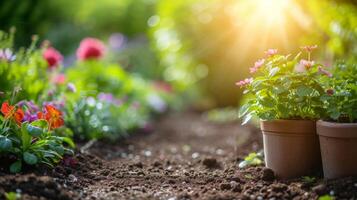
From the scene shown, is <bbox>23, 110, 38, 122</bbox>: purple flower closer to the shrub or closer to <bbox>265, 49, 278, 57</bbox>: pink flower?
<bbox>265, 49, 278, 57</bbox>: pink flower

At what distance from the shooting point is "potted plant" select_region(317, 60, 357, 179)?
245 cm

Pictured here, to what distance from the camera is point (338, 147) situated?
250 cm

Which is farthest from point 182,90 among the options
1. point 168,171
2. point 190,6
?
point 168,171

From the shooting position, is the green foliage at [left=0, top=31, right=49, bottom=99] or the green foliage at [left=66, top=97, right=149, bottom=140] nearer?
the green foliage at [left=0, top=31, right=49, bottom=99]

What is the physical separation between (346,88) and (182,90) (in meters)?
7.32

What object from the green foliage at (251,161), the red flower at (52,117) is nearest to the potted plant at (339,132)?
the green foliage at (251,161)

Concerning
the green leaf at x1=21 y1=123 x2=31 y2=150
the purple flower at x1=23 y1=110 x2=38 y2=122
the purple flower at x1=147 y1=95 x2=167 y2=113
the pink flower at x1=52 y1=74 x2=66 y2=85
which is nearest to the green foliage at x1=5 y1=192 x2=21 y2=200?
the green leaf at x1=21 y1=123 x2=31 y2=150

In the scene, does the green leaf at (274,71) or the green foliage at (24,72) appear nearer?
the green leaf at (274,71)

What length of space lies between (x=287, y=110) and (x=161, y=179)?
0.91 m

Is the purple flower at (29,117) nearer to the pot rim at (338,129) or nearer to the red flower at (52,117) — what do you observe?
the red flower at (52,117)

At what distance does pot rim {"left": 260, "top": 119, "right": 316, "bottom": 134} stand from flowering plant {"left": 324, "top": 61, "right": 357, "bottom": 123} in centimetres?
11

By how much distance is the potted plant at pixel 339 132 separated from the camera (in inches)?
96.4

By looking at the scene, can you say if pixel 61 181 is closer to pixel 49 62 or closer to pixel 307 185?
pixel 307 185

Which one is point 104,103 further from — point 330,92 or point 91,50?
point 330,92
